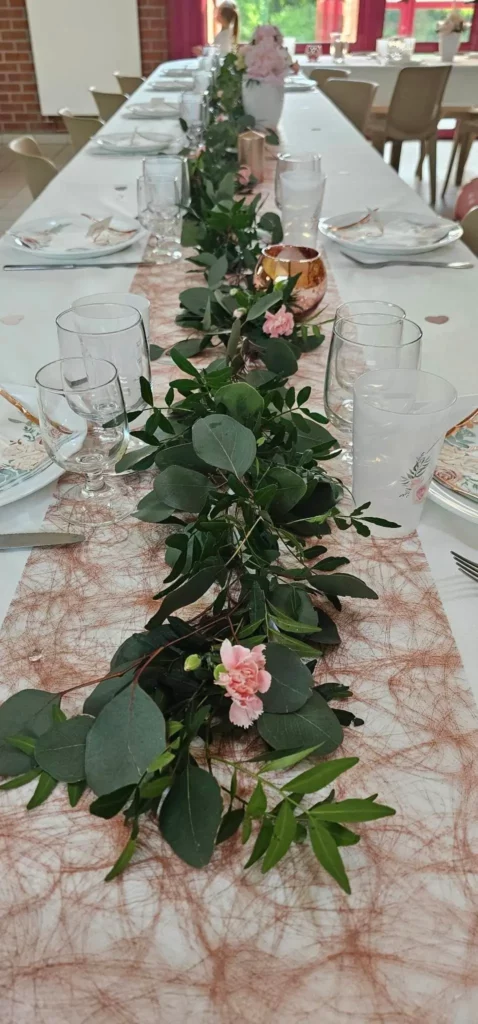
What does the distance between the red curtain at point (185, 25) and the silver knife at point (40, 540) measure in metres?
6.02

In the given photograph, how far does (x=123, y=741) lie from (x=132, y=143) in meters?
2.52

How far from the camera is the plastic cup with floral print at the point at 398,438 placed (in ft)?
2.49

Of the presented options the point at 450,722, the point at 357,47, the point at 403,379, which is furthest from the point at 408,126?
the point at 450,722

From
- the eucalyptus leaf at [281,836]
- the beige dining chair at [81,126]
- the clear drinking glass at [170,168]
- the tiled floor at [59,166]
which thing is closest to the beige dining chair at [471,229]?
the clear drinking glass at [170,168]

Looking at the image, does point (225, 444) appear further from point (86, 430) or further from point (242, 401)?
point (86, 430)

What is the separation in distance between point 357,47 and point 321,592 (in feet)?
21.4

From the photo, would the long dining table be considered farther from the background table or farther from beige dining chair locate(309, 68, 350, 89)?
the background table

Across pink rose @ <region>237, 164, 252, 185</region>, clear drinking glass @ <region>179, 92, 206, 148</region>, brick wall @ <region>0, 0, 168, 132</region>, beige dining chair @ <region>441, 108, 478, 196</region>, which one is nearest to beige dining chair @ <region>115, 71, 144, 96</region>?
brick wall @ <region>0, 0, 168, 132</region>

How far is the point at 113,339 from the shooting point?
96cm

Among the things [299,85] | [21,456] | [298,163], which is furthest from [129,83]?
[21,456]

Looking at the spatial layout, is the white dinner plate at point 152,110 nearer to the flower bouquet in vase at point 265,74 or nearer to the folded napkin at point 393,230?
the flower bouquet in vase at point 265,74

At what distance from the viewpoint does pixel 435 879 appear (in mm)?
522

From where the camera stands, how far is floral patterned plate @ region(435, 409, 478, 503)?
88 centimetres

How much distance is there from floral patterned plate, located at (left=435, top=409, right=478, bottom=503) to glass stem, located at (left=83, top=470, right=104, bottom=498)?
1.20 ft
